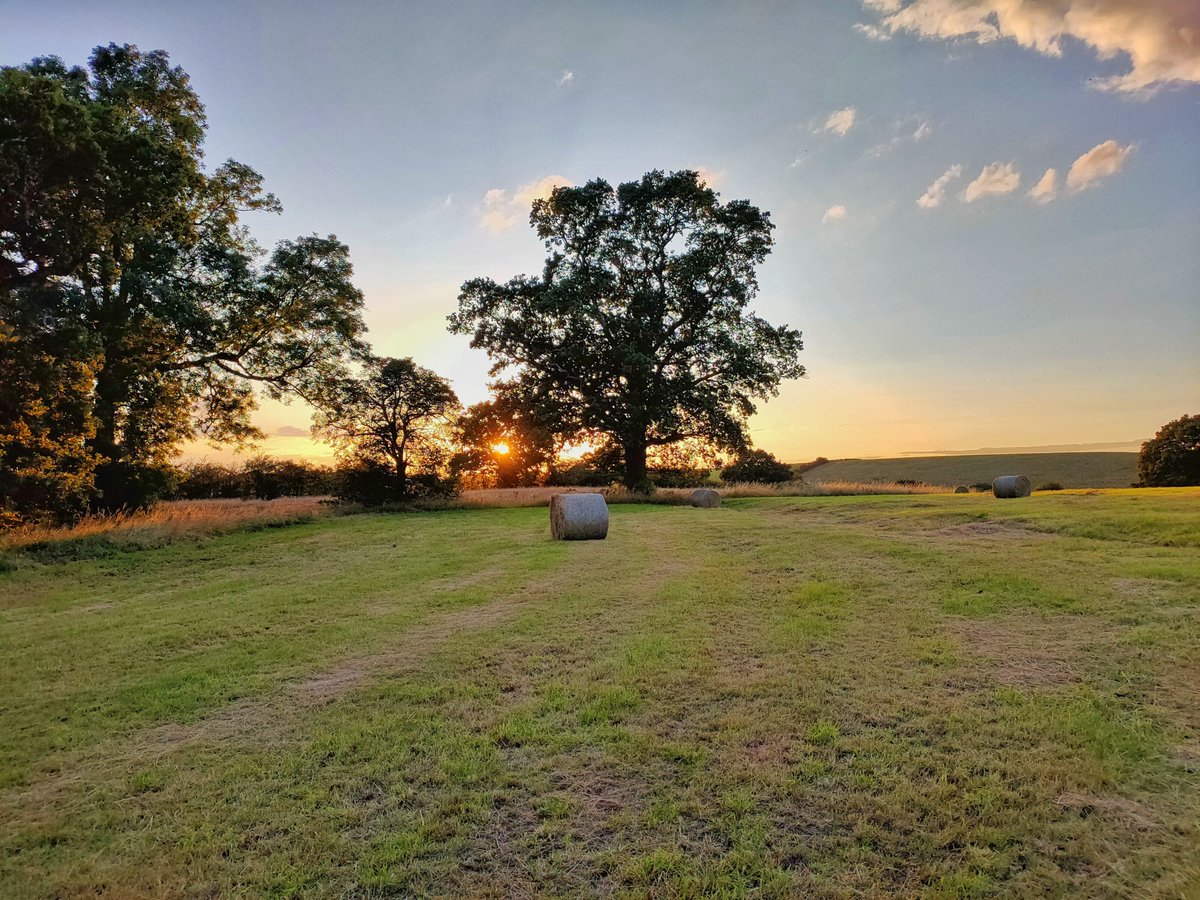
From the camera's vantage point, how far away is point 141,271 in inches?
728

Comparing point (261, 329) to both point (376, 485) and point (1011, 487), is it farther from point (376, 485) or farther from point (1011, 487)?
point (1011, 487)

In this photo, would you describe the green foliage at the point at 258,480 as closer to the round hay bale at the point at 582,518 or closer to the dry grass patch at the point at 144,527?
the dry grass patch at the point at 144,527

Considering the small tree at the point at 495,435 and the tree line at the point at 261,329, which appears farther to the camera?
the small tree at the point at 495,435

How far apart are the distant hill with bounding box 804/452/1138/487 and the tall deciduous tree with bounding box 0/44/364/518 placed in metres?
38.6

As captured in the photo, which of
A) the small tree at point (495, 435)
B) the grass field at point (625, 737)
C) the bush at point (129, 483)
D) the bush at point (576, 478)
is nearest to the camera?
the grass field at point (625, 737)

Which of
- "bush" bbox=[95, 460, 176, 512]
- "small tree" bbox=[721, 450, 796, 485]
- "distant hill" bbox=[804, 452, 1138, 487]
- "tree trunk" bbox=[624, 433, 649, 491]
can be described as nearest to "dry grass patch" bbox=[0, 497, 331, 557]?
"bush" bbox=[95, 460, 176, 512]

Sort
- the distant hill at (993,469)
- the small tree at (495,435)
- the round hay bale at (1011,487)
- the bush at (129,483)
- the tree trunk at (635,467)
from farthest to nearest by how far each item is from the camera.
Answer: the distant hill at (993,469), the tree trunk at (635,467), the small tree at (495,435), the round hay bale at (1011,487), the bush at (129,483)

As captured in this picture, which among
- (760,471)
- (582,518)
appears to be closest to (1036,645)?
(582,518)

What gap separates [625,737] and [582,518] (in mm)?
10577

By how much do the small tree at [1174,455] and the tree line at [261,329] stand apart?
27530mm

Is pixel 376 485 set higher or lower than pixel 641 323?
lower

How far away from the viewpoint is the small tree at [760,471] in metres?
43.1

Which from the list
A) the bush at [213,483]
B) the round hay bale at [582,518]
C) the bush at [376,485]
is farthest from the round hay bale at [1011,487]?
the bush at [213,483]

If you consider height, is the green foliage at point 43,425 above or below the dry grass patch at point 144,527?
above
